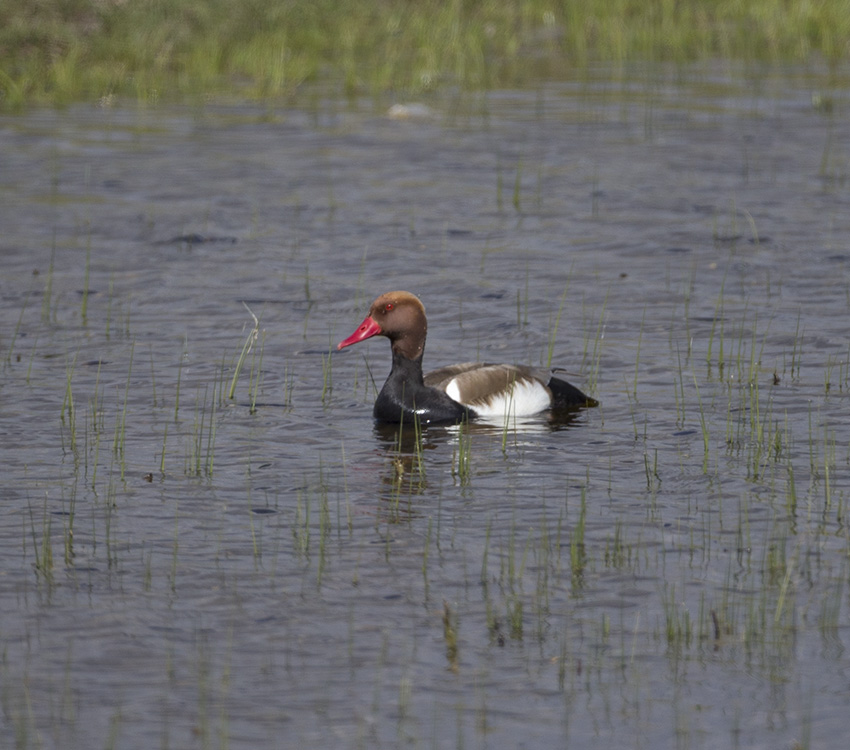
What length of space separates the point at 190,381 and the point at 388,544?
3.22m

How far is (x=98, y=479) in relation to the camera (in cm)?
746

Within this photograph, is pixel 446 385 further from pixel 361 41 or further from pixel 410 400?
pixel 361 41

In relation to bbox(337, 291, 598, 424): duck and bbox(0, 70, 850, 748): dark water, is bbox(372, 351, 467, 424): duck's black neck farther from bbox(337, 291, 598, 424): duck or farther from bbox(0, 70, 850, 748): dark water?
bbox(0, 70, 850, 748): dark water

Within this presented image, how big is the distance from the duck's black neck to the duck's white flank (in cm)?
8

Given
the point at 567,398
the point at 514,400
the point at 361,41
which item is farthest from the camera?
the point at 361,41

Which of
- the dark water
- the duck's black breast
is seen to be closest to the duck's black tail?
the dark water

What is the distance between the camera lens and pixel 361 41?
21.1 meters

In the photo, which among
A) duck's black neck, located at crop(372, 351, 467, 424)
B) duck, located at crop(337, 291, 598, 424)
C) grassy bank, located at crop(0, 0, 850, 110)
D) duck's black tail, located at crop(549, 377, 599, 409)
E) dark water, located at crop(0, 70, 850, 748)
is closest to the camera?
dark water, located at crop(0, 70, 850, 748)

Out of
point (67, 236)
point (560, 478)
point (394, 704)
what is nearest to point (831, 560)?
point (560, 478)

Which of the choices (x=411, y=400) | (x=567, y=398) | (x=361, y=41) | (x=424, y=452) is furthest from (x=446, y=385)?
(x=361, y=41)

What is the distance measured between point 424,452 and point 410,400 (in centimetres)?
61

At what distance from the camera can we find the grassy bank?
18891 mm

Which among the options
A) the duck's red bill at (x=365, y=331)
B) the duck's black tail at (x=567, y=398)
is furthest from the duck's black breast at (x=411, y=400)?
the duck's black tail at (x=567, y=398)

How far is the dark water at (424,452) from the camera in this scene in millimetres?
5242
